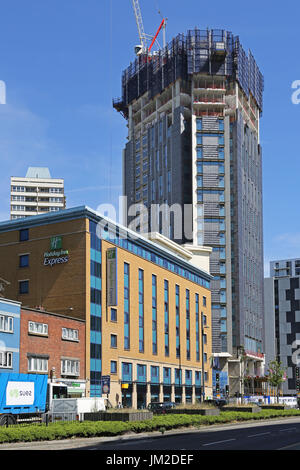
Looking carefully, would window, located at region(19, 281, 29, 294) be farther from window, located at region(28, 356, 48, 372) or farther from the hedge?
the hedge

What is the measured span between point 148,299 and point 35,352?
92.6ft

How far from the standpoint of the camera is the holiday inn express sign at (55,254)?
75.9 meters

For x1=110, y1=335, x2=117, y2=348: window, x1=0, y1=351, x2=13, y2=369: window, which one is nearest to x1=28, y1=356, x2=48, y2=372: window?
x1=0, y1=351, x2=13, y2=369: window

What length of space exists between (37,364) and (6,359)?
519 centimetres

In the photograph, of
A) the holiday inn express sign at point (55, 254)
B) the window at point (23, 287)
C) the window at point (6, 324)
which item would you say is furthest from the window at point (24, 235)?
the window at point (6, 324)

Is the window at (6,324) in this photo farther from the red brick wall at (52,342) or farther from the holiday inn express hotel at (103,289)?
the holiday inn express hotel at (103,289)

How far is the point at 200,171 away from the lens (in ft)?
494

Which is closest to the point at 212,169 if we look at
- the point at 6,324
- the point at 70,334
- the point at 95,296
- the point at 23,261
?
the point at 23,261

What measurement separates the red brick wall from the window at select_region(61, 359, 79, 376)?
472 millimetres

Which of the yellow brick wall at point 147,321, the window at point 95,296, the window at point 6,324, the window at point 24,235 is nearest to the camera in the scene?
the window at point 6,324

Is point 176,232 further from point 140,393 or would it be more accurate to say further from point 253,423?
point 253,423

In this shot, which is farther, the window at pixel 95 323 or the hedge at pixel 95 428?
the window at pixel 95 323

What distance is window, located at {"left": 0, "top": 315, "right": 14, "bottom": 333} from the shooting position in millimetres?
59503

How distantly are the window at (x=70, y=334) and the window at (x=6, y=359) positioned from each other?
9.34 m
